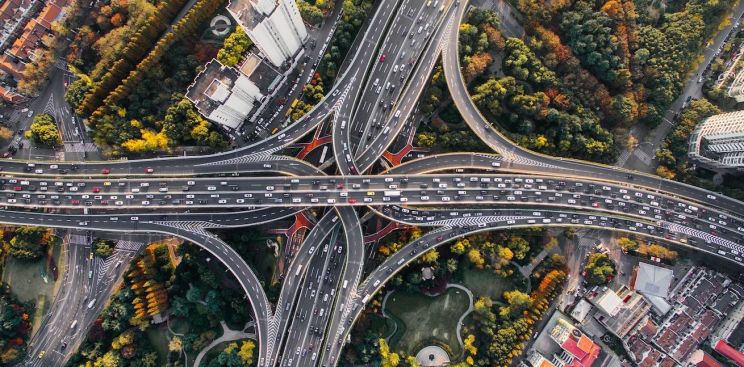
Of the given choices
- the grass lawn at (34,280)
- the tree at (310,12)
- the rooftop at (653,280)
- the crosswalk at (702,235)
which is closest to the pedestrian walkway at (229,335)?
the grass lawn at (34,280)

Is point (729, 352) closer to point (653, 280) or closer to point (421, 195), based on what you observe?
point (653, 280)

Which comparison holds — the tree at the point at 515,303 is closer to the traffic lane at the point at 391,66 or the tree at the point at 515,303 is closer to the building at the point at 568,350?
the building at the point at 568,350

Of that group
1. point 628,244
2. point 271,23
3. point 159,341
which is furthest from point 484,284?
point 159,341

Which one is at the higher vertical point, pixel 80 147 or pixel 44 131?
pixel 80 147

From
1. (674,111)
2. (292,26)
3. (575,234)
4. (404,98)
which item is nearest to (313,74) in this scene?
(292,26)

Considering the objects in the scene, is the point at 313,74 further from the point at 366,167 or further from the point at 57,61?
the point at 57,61

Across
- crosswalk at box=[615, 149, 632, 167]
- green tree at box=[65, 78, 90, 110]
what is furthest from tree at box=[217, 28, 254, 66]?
crosswalk at box=[615, 149, 632, 167]
